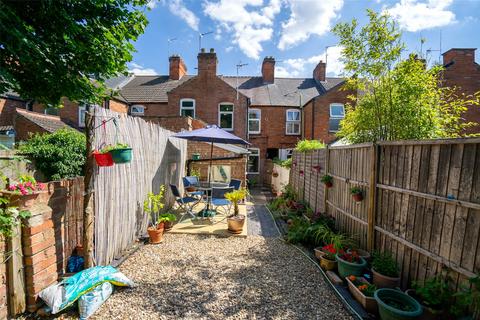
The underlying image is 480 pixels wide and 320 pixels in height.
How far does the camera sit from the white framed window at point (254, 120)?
52.6 feet

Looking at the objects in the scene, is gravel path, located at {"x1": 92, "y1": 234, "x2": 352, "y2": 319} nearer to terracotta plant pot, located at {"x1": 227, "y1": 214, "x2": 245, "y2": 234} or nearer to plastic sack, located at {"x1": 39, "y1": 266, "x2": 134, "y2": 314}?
plastic sack, located at {"x1": 39, "y1": 266, "x2": 134, "y2": 314}

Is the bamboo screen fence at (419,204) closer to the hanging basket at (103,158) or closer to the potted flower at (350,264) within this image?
the potted flower at (350,264)

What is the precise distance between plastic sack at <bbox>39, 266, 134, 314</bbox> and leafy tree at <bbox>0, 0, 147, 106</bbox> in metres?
2.42

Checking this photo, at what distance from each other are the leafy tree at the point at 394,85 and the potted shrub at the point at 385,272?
75.5 inches

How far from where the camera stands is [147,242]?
195 inches

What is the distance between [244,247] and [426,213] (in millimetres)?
3215

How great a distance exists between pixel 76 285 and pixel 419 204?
170 inches

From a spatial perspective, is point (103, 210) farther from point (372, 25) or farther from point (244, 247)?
point (372, 25)

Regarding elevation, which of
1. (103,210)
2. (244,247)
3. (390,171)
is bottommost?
(244,247)

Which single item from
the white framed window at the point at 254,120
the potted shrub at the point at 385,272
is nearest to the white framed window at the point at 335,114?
the white framed window at the point at 254,120

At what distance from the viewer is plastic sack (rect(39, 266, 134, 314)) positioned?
2.63 m

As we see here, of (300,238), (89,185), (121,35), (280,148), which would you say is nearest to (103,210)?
(89,185)

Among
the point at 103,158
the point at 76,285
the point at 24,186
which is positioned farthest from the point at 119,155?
the point at 76,285

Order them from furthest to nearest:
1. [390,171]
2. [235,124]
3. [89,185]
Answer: [235,124]
[390,171]
[89,185]
